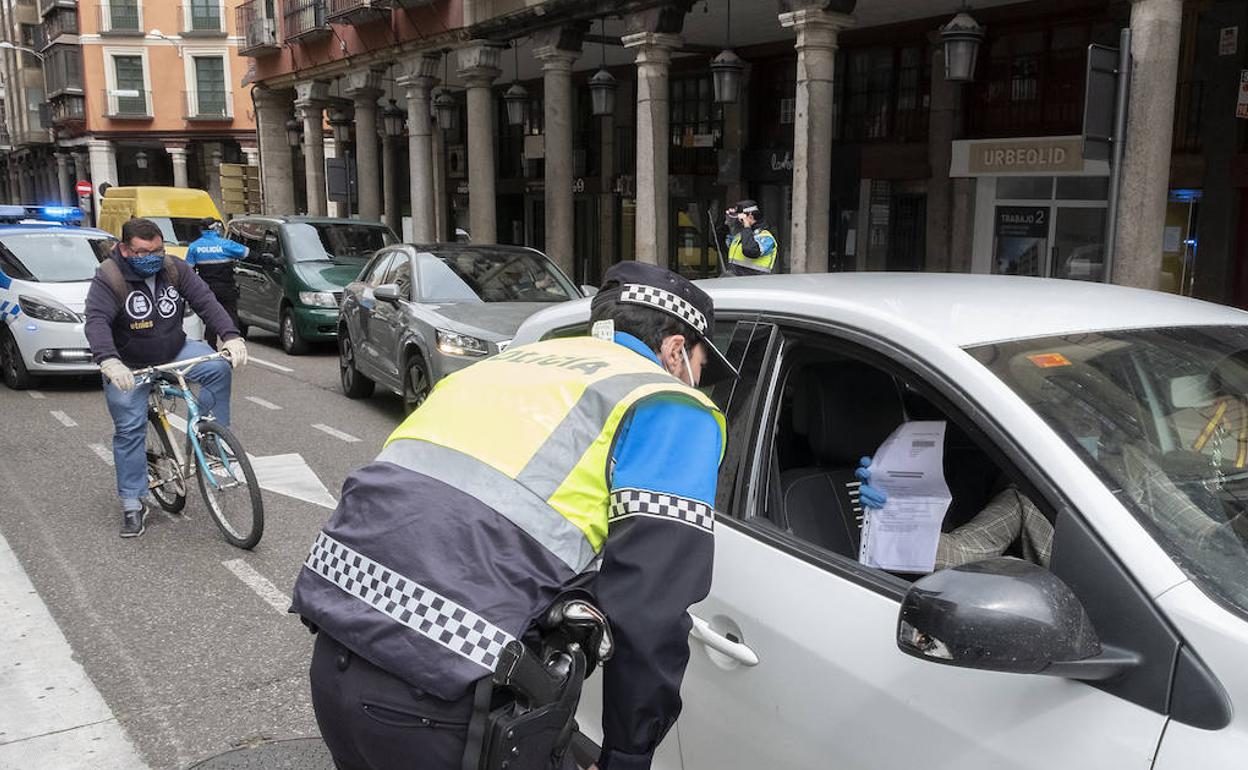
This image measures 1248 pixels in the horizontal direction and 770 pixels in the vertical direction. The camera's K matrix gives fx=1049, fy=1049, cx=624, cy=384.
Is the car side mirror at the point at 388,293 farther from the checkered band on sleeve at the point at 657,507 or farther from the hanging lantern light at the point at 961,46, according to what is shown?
the checkered band on sleeve at the point at 657,507

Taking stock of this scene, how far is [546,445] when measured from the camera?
1775 mm

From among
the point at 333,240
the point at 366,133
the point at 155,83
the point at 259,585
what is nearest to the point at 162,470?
the point at 259,585

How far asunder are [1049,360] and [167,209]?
744 inches

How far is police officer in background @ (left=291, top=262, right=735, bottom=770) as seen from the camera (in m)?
1.70


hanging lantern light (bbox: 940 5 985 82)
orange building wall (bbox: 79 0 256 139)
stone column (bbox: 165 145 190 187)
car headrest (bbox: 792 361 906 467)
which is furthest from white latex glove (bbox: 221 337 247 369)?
orange building wall (bbox: 79 0 256 139)

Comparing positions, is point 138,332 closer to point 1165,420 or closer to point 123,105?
point 1165,420

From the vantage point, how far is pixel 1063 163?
543 inches

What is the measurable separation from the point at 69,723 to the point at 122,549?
84.5 inches

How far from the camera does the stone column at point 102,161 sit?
48.8m

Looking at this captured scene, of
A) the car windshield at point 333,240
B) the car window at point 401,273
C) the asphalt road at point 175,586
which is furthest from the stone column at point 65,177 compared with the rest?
the asphalt road at point 175,586

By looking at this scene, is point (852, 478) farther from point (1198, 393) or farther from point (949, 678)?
point (949, 678)

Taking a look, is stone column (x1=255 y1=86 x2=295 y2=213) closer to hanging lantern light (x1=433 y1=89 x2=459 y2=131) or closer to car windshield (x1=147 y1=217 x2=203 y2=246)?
hanging lantern light (x1=433 y1=89 x2=459 y2=131)

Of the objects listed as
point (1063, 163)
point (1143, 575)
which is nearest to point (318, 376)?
point (1063, 163)

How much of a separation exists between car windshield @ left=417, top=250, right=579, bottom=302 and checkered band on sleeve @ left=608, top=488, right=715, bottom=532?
7994 millimetres
